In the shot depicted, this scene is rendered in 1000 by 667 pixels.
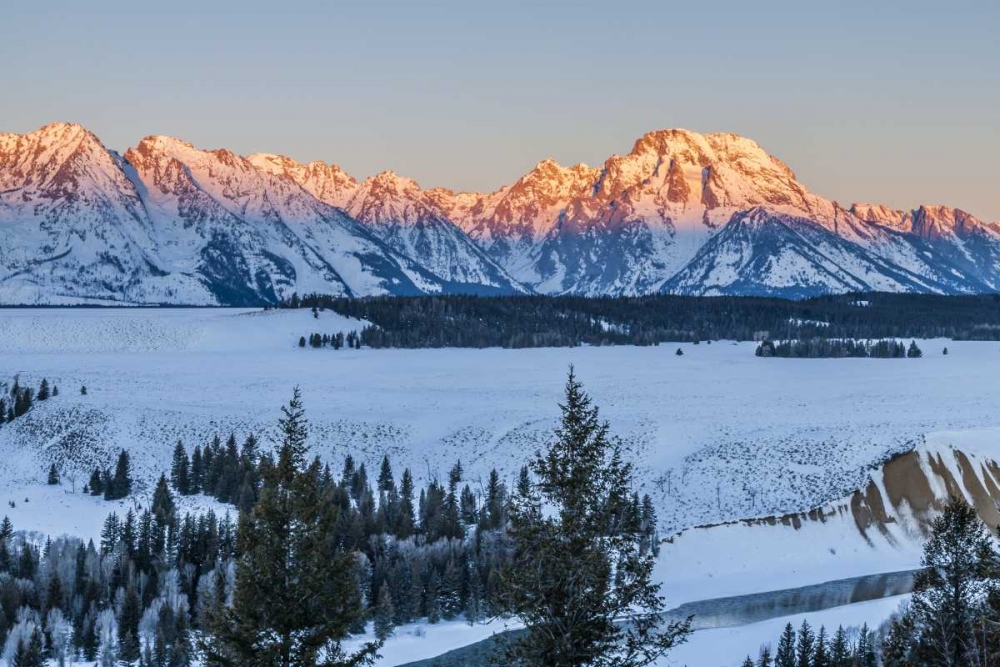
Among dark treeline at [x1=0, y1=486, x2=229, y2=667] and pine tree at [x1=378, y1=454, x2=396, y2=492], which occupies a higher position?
pine tree at [x1=378, y1=454, x2=396, y2=492]

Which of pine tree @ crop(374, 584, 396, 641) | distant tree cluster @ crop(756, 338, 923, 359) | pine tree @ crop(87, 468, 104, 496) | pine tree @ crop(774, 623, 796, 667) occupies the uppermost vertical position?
distant tree cluster @ crop(756, 338, 923, 359)

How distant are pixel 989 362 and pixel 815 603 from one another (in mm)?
116450

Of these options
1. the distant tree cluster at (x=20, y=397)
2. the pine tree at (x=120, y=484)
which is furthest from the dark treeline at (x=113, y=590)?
the distant tree cluster at (x=20, y=397)

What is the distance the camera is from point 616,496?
755 inches

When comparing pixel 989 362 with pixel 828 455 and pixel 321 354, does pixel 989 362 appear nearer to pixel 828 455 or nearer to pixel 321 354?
pixel 828 455

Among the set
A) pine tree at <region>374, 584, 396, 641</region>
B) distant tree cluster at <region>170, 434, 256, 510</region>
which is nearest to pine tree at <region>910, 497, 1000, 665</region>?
pine tree at <region>374, 584, 396, 641</region>

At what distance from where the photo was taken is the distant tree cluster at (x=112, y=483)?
91062 millimetres

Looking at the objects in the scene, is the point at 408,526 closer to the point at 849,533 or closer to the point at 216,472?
the point at 216,472

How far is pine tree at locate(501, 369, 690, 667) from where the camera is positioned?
1856 centimetres

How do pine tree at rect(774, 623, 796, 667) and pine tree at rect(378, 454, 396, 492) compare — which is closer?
pine tree at rect(774, 623, 796, 667)

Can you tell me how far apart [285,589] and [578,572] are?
6.89 metres

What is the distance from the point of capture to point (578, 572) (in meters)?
18.4

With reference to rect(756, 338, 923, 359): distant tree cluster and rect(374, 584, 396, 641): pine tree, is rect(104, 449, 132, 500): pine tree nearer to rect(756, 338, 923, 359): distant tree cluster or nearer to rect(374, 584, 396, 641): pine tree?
rect(374, 584, 396, 641): pine tree

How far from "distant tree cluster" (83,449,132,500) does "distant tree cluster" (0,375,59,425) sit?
2799 cm
